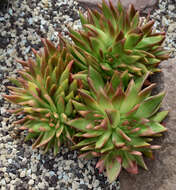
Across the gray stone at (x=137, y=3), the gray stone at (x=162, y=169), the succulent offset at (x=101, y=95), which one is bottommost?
the gray stone at (x=162, y=169)

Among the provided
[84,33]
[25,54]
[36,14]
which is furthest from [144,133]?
[36,14]

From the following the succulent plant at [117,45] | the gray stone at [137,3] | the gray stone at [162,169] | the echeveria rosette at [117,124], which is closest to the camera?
the echeveria rosette at [117,124]

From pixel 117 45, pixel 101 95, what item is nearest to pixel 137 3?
pixel 117 45

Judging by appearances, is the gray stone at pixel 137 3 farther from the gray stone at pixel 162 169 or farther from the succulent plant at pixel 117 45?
the gray stone at pixel 162 169

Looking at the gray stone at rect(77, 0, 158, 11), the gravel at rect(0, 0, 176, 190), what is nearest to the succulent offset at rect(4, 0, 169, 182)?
the gravel at rect(0, 0, 176, 190)

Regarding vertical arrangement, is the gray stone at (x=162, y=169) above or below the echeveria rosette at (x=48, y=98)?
below

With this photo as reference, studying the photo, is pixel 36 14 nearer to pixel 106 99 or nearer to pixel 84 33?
pixel 84 33

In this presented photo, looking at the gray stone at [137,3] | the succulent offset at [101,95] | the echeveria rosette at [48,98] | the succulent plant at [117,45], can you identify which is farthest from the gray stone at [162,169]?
the gray stone at [137,3]

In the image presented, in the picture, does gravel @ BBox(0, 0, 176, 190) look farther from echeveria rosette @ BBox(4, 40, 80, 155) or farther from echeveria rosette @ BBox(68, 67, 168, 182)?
echeveria rosette @ BBox(68, 67, 168, 182)
